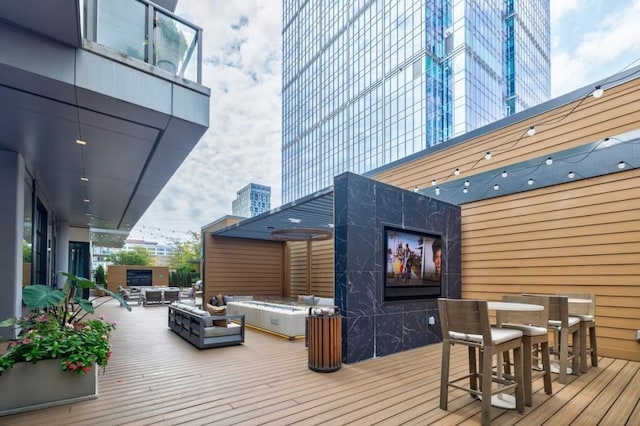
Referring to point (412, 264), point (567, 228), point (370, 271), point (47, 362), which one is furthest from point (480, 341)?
point (47, 362)

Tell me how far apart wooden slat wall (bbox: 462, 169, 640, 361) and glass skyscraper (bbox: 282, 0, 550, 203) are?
3964 centimetres

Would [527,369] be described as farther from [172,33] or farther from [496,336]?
[172,33]

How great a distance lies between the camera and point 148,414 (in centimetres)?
317

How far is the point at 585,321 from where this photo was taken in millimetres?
4613

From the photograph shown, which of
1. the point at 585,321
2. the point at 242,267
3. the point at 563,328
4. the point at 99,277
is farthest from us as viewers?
the point at 99,277

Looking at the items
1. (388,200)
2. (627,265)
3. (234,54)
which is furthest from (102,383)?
(234,54)

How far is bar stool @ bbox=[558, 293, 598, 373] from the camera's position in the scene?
14.8 ft

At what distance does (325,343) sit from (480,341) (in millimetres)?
2035

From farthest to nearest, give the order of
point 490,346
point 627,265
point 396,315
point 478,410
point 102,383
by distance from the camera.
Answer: point 396,315 → point 627,265 → point 102,383 → point 478,410 → point 490,346

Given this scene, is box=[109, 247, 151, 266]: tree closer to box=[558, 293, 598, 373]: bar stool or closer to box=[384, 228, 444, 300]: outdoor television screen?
Answer: box=[384, 228, 444, 300]: outdoor television screen

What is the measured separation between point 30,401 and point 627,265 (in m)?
7.82

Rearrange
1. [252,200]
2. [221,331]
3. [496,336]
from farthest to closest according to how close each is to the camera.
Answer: [252,200]
[221,331]
[496,336]

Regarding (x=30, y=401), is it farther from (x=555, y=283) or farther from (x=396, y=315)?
(x=555, y=283)

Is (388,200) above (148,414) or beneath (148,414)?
above
